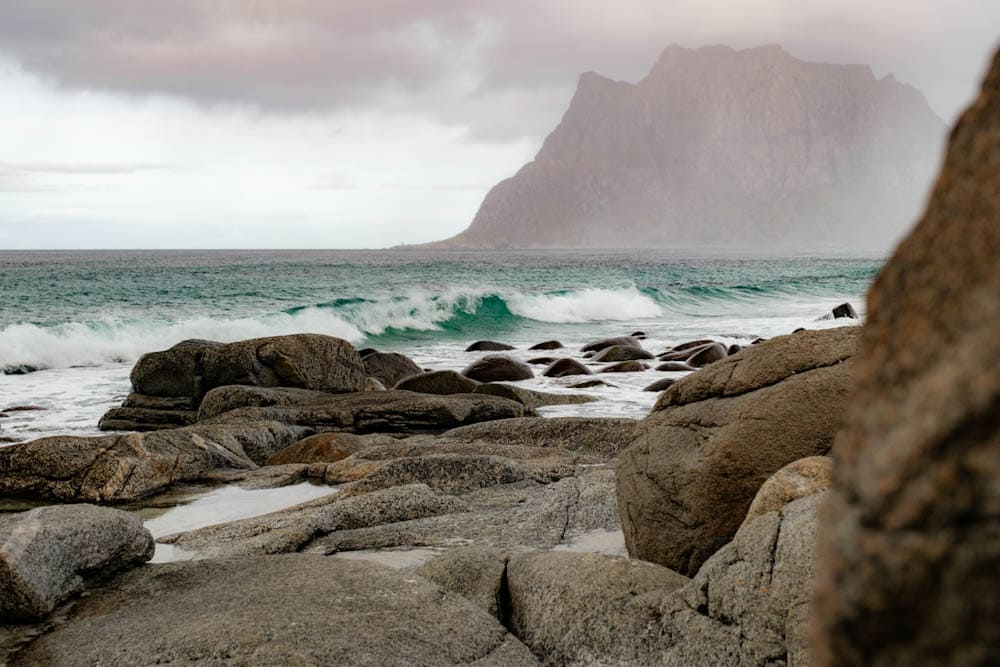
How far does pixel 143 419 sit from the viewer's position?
13.7 meters

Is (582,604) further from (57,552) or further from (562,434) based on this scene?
(562,434)

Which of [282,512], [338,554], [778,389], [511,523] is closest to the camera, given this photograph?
[778,389]

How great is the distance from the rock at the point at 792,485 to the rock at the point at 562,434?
18.1 feet

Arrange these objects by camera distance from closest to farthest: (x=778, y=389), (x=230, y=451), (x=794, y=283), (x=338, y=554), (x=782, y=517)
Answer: (x=782, y=517) < (x=778, y=389) < (x=338, y=554) < (x=230, y=451) < (x=794, y=283)

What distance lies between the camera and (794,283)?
51.7 metres

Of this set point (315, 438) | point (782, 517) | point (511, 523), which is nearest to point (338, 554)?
point (511, 523)

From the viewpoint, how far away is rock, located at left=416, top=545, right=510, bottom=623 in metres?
4.09

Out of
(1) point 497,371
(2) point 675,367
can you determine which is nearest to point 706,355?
(2) point 675,367

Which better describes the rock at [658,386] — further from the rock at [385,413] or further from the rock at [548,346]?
the rock at [548,346]

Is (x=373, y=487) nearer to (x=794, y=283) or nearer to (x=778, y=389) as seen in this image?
(x=778, y=389)

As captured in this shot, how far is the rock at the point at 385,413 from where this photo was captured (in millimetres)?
11883

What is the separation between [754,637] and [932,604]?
2602mm

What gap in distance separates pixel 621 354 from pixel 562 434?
9.95 m

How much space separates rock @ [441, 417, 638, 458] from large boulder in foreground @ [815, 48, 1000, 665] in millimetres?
8462
